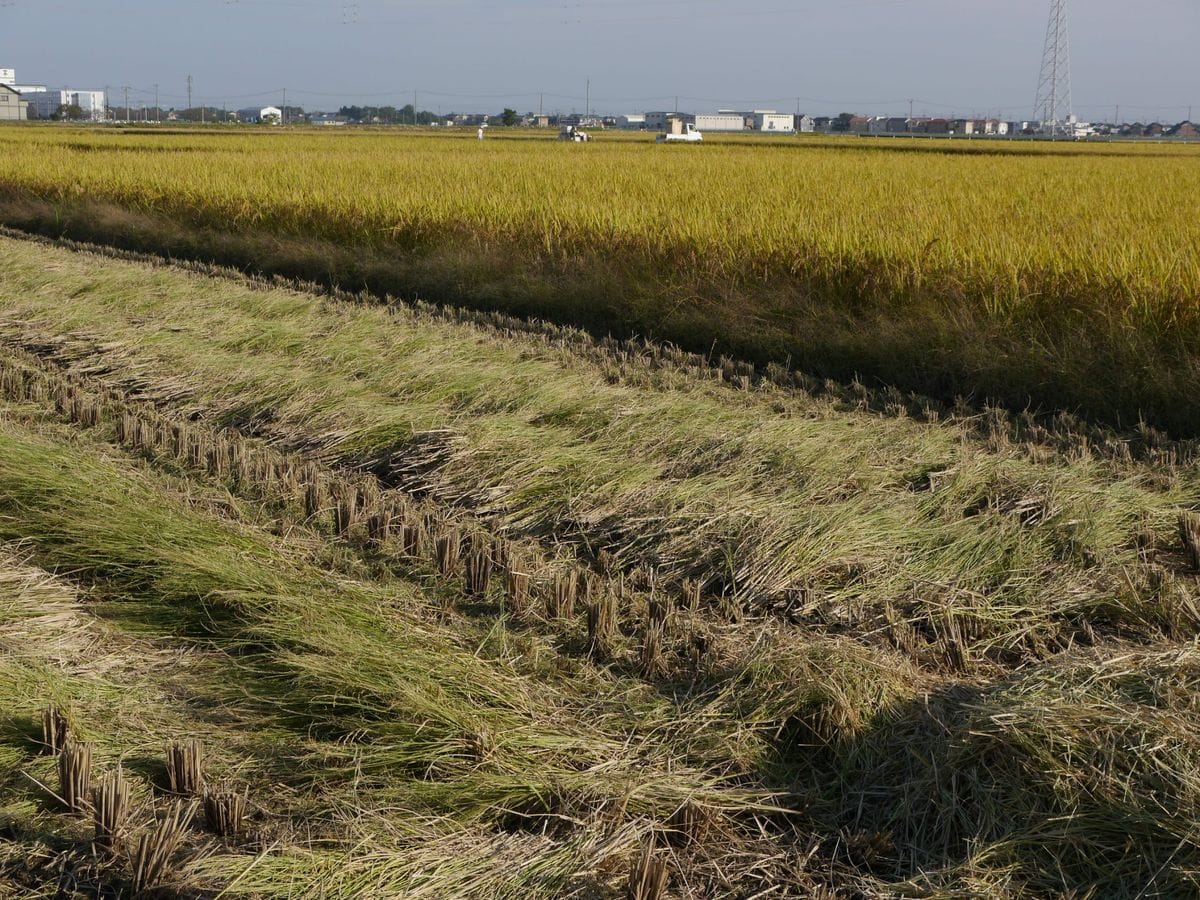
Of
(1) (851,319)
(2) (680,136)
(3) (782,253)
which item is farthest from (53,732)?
(2) (680,136)

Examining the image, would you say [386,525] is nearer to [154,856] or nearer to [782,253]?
[154,856]

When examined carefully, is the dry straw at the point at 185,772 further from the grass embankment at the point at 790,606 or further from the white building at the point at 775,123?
the white building at the point at 775,123

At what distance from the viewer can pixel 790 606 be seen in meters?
3.40

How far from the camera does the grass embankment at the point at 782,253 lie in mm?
5961

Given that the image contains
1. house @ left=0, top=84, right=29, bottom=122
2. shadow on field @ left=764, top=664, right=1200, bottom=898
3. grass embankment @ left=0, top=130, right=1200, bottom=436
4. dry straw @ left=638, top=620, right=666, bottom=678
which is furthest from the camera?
house @ left=0, top=84, right=29, bottom=122

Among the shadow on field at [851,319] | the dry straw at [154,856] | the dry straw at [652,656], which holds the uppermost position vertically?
the shadow on field at [851,319]

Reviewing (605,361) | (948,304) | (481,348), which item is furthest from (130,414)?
(948,304)

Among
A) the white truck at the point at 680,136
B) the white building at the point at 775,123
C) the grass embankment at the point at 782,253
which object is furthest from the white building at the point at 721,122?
the grass embankment at the point at 782,253

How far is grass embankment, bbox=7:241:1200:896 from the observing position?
2.29 meters

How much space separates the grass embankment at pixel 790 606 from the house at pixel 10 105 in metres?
77.5

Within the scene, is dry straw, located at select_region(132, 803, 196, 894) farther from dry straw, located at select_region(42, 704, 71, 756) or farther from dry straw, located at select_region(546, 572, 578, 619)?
dry straw, located at select_region(546, 572, 578, 619)

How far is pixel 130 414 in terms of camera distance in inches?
207

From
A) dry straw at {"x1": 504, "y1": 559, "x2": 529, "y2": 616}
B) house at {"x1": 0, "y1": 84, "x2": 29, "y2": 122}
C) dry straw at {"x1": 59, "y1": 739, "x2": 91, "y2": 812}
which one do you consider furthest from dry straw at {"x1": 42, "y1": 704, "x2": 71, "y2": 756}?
house at {"x1": 0, "y1": 84, "x2": 29, "y2": 122}

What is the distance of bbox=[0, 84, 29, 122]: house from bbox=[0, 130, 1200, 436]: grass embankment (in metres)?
66.4
